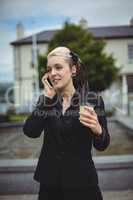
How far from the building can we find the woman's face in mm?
1694

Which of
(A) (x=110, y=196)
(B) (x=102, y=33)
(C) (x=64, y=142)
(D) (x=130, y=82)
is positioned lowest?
(A) (x=110, y=196)

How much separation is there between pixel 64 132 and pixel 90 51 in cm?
199

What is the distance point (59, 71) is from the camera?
3.51 ft

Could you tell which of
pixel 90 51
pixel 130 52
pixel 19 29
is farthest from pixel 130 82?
pixel 19 29

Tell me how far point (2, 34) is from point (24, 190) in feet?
4.47

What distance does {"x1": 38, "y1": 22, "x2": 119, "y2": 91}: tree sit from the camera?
283 centimetres

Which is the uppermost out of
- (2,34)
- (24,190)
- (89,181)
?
(2,34)

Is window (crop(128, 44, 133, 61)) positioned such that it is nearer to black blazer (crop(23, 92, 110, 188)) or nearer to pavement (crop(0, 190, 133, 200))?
pavement (crop(0, 190, 133, 200))

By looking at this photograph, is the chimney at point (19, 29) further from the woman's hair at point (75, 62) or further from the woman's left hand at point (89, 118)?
the woman's left hand at point (89, 118)

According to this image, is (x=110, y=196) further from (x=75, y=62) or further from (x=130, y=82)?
(x=75, y=62)

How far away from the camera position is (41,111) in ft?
3.61

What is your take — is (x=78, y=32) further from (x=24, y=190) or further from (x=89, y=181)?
(x=89, y=181)

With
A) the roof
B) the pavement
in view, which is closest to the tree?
the roof

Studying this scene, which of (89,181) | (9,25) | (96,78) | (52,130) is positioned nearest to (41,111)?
(52,130)
